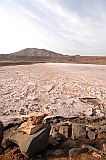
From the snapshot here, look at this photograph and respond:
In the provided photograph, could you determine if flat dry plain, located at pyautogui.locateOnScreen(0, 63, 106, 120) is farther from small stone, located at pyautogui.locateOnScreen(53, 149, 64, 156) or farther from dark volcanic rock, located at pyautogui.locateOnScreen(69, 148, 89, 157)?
dark volcanic rock, located at pyautogui.locateOnScreen(69, 148, 89, 157)

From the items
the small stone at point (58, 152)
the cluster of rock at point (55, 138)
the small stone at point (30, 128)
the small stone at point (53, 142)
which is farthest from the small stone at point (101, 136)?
the small stone at point (30, 128)

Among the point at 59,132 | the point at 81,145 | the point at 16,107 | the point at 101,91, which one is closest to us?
the point at 81,145

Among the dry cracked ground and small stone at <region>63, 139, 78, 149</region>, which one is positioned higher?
the dry cracked ground

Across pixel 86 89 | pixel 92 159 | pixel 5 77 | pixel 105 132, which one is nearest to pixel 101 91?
pixel 86 89

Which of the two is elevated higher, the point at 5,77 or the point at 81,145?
the point at 5,77

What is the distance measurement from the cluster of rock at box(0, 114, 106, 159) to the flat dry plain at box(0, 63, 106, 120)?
4.35 feet

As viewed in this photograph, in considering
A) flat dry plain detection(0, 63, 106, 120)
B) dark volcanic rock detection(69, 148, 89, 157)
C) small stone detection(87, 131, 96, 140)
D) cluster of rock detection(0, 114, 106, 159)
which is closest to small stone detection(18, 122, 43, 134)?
cluster of rock detection(0, 114, 106, 159)

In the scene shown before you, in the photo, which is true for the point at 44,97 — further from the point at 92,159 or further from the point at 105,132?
the point at 92,159

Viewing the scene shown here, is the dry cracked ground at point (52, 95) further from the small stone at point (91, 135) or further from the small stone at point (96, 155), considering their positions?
the small stone at point (96, 155)

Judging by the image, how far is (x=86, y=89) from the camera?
14078mm

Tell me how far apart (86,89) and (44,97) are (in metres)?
2.61

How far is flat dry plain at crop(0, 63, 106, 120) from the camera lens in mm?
11305

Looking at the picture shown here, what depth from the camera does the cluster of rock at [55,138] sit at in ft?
24.3

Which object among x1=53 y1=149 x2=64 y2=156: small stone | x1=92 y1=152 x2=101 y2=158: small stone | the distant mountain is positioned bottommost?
x1=53 y1=149 x2=64 y2=156: small stone
